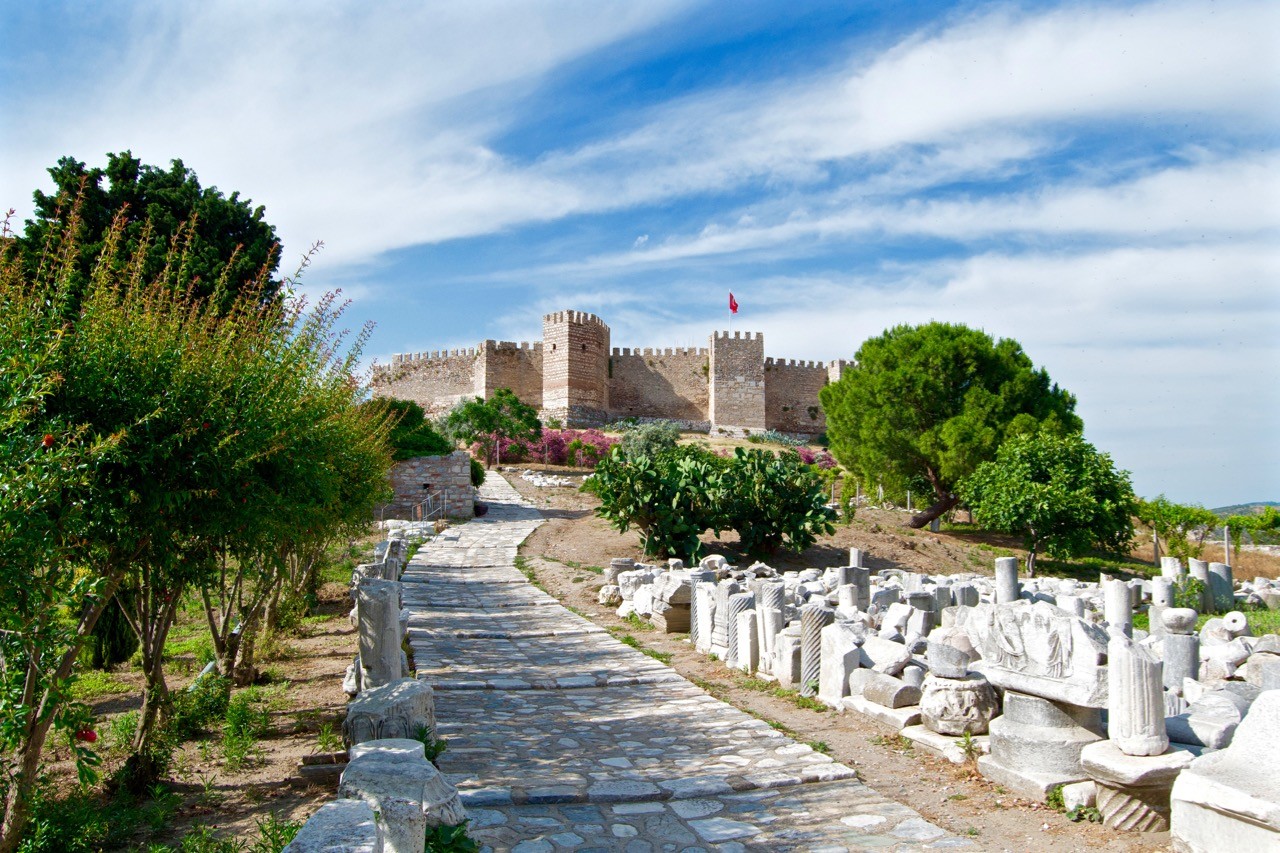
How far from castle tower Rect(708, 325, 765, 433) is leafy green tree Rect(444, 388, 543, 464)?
17200 mm

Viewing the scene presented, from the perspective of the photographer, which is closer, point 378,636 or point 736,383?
point 378,636

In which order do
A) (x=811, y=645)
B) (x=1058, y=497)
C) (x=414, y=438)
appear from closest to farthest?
(x=811, y=645) → (x=1058, y=497) → (x=414, y=438)

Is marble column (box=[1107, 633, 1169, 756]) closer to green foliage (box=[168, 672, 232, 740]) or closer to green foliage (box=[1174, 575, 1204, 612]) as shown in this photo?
green foliage (box=[168, 672, 232, 740])

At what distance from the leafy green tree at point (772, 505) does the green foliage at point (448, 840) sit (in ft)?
34.9

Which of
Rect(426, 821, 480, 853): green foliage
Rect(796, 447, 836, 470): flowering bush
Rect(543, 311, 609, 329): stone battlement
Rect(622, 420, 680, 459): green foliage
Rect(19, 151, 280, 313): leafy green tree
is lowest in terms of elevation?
Rect(426, 821, 480, 853): green foliage

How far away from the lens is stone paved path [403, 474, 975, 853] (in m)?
3.84

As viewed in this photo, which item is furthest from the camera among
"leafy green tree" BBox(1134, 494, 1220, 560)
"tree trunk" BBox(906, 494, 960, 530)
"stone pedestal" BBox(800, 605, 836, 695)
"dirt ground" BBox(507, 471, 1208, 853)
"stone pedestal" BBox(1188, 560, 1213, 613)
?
"tree trunk" BBox(906, 494, 960, 530)

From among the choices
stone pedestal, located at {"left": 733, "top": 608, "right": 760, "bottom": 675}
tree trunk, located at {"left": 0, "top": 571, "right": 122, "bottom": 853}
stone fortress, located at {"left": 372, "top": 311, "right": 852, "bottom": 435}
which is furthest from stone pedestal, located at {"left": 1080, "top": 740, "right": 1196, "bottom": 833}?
stone fortress, located at {"left": 372, "top": 311, "right": 852, "bottom": 435}

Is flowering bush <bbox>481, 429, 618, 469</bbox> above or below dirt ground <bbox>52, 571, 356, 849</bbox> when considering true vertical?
above

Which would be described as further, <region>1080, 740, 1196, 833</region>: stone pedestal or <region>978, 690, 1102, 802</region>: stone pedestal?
<region>978, 690, 1102, 802</region>: stone pedestal

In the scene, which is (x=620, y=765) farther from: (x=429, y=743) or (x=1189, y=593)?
(x=1189, y=593)

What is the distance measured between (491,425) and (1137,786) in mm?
30179

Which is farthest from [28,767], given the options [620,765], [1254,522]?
[1254,522]

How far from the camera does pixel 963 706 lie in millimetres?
4957
